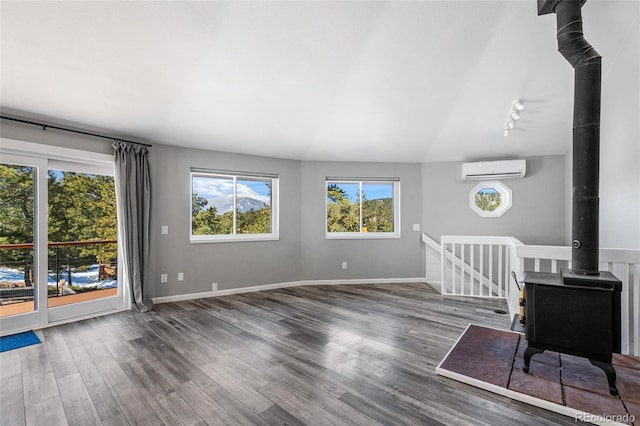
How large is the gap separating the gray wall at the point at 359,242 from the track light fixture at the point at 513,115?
5.55 feet

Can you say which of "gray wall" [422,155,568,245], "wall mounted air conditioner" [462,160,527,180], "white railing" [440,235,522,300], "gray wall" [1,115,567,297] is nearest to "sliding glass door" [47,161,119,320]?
"gray wall" [1,115,567,297]

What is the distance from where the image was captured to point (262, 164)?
4.90 m

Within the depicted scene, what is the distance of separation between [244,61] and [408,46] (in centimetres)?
151

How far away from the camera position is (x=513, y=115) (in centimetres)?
356

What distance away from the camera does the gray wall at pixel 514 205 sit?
15.3 feet

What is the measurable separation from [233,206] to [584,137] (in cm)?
429

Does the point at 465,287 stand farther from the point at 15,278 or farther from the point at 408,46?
the point at 15,278

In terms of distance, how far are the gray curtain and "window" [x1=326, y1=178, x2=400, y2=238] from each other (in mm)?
2888

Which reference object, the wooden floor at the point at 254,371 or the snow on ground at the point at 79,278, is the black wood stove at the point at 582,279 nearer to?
the wooden floor at the point at 254,371

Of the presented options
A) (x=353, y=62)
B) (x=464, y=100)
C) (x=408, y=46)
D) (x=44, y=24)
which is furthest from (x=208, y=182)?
(x=464, y=100)

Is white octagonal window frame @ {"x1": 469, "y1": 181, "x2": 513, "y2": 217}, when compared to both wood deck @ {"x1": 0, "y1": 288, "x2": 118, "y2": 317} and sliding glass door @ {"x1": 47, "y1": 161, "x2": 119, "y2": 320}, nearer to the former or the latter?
sliding glass door @ {"x1": 47, "y1": 161, "x2": 119, "y2": 320}

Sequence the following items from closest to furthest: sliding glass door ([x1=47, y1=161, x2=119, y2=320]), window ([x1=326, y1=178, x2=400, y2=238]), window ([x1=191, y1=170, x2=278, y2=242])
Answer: sliding glass door ([x1=47, y1=161, x2=119, y2=320]) < window ([x1=191, y1=170, x2=278, y2=242]) < window ([x1=326, y1=178, x2=400, y2=238])

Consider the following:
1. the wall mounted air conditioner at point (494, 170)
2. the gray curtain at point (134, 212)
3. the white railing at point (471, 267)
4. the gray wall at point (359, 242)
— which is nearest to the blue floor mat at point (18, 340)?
the gray curtain at point (134, 212)

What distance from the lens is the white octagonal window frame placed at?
191 inches
